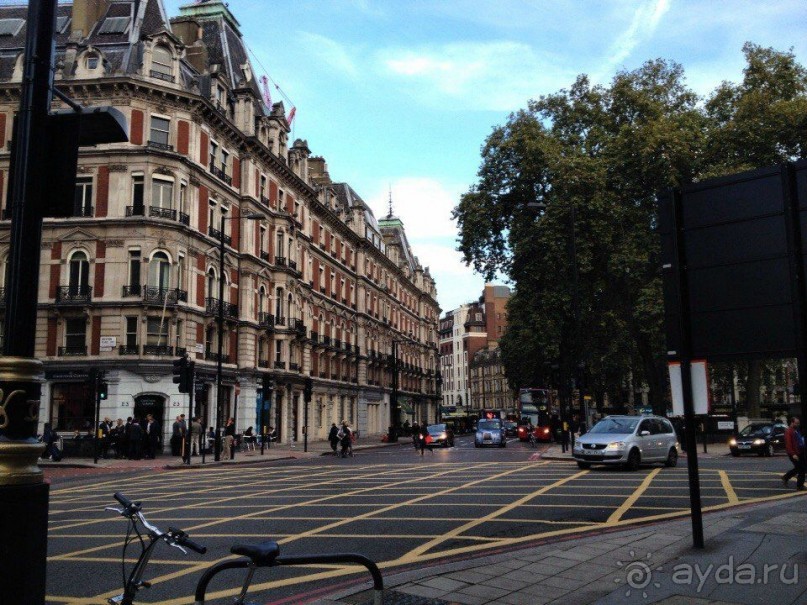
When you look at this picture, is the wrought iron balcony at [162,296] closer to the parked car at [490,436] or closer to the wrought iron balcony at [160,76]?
the wrought iron balcony at [160,76]

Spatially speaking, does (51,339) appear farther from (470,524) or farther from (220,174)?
(470,524)

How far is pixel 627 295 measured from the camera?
41188 mm

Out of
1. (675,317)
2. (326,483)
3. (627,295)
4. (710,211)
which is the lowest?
(326,483)

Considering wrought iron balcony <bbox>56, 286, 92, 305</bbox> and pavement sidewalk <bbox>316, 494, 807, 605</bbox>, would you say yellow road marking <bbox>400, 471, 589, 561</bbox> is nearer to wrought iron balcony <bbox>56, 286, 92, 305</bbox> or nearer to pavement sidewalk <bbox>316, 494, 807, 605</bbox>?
pavement sidewalk <bbox>316, 494, 807, 605</bbox>

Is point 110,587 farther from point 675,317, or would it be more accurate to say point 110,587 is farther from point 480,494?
point 480,494

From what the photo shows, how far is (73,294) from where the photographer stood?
36469mm

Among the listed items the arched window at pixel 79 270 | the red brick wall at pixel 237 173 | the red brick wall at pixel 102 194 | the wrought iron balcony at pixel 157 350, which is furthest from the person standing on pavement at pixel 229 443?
the red brick wall at pixel 237 173

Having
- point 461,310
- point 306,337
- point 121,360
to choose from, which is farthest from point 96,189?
point 461,310

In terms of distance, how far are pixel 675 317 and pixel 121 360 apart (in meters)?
32.3

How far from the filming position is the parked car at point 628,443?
809 inches

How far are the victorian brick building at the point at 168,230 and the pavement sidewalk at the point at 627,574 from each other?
25284mm

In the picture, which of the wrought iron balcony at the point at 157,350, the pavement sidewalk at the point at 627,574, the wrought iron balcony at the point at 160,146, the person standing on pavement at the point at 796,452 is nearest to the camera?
the pavement sidewalk at the point at 627,574

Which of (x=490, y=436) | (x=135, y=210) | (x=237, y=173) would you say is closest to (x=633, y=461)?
(x=490, y=436)

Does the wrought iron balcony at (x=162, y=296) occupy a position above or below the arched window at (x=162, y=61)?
below
